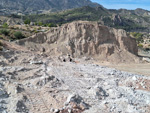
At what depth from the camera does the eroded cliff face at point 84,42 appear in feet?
95.2

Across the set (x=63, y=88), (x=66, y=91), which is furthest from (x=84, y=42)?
(x=66, y=91)

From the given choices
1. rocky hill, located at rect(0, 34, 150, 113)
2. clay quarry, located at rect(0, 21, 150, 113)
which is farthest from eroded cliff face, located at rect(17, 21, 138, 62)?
rocky hill, located at rect(0, 34, 150, 113)

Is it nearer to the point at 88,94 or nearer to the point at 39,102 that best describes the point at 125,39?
the point at 88,94

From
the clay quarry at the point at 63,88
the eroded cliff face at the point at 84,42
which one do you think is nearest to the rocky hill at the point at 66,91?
the clay quarry at the point at 63,88

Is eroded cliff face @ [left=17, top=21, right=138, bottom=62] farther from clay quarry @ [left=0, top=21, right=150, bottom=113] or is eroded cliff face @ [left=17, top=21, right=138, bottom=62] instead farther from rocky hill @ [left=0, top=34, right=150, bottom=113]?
rocky hill @ [left=0, top=34, right=150, bottom=113]

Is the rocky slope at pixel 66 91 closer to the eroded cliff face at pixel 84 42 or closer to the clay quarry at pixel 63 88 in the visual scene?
the clay quarry at pixel 63 88

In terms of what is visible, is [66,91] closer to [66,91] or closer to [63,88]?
[66,91]

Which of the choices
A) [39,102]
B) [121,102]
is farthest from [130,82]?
[39,102]

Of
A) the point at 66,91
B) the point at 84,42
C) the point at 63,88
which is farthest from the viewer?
the point at 84,42

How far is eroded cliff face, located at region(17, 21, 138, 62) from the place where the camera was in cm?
2902

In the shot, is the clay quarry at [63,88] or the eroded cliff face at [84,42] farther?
the eroded cliff face at [84,42]

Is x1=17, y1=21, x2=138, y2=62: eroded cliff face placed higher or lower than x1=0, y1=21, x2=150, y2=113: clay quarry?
higher

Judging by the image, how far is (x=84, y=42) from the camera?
98.8 ft

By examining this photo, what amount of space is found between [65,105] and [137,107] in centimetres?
439
